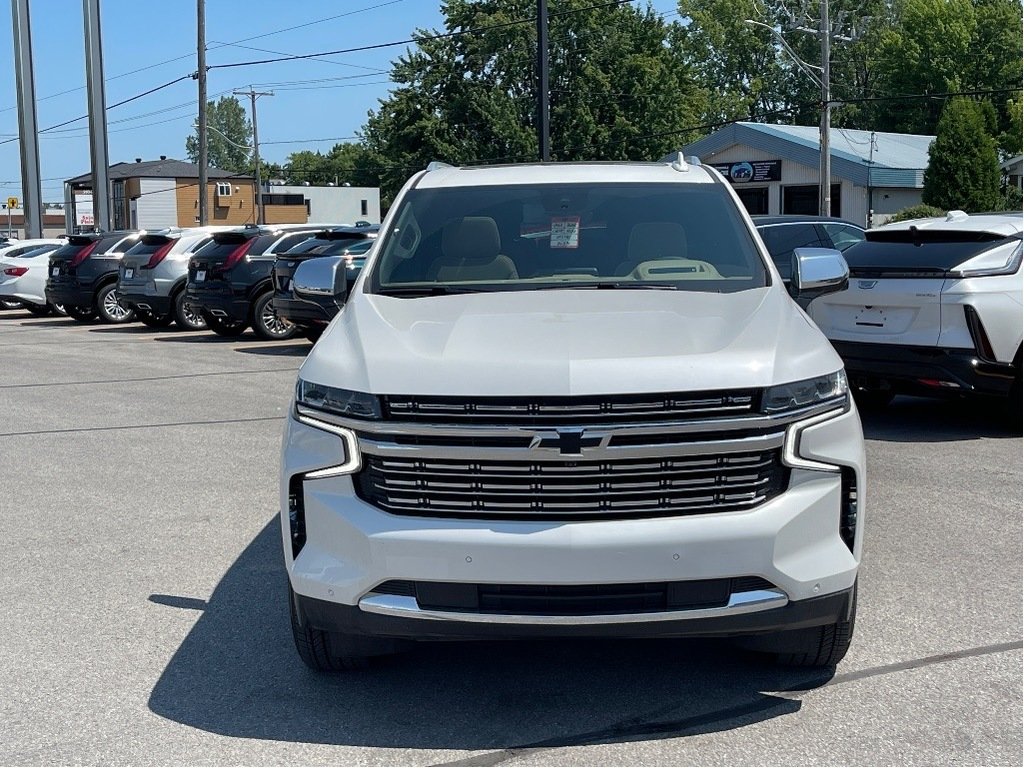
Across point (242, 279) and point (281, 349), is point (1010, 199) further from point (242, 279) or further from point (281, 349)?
point (281, 349)

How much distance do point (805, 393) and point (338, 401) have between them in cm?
148

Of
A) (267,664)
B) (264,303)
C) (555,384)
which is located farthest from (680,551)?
(264,303)

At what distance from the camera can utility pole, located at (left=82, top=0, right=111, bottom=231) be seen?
39.8 metres

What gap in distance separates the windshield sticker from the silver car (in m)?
15.7

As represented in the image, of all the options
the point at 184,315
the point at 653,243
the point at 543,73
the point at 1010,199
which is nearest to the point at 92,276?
the point at 184,315

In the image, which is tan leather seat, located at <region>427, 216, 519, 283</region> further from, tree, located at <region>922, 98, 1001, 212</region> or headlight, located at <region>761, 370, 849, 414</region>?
tree, located at <region>922, 98, 1001, 212</region>

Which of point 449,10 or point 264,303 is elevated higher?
point 449,10

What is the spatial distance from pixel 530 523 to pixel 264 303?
15.4m

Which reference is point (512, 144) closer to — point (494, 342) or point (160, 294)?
point (160, 294)

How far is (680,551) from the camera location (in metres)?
3.82

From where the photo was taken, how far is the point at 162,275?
21031mm

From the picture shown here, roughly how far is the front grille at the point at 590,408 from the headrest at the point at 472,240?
1688mm

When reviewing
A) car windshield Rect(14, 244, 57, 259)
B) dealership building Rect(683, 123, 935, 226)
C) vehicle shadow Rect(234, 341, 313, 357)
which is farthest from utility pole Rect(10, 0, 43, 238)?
vehicle shadow Rect(234, 341, 313, 357)

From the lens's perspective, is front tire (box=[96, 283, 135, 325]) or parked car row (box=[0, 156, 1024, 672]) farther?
front tire (box=[96, 283, 135, 325])
